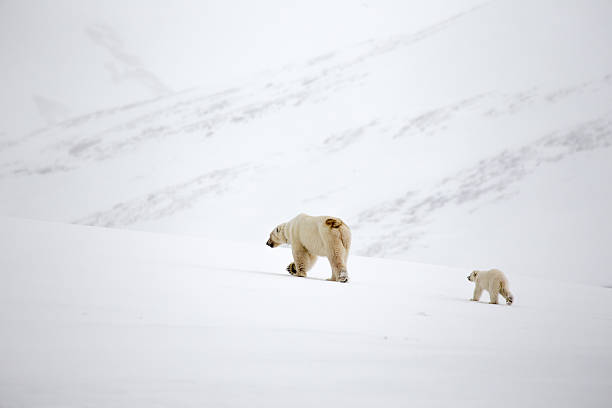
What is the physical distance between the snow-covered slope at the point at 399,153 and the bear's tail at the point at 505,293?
12074 millimetres

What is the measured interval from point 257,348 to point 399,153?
2339cm

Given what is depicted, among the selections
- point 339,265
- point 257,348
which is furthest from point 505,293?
point 257,348

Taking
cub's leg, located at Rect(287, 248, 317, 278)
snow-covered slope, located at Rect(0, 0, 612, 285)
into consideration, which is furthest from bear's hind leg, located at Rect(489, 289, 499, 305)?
snow-covered slope, located at Rect(0, 0, 612, 285)

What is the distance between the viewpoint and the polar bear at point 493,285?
5145mm

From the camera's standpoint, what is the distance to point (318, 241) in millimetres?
5430

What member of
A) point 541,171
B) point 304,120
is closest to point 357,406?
point 541,171

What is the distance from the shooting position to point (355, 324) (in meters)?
2.68

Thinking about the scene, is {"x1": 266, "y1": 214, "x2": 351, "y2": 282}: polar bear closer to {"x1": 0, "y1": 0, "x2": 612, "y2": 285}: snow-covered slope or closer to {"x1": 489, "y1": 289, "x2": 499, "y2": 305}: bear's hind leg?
{"x1": 489, "y1": 289, "x2": 499, "y2": 305}: bear's hind leg

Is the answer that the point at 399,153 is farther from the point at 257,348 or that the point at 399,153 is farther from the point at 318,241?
the point at 257,348

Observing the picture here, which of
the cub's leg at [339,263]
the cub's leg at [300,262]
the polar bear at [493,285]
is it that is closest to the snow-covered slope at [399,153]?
the polar bear at [493,285]

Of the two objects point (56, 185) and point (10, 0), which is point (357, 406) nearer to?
point (56, 185)

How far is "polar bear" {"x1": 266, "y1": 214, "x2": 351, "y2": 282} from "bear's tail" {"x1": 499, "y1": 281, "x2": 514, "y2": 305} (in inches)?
70.9

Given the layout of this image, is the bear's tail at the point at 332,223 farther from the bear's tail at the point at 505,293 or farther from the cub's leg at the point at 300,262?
the bear's tail at the point at 505,293

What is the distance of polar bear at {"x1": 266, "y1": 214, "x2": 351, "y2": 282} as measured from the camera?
5.18 meters
